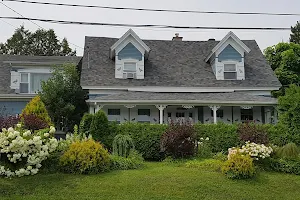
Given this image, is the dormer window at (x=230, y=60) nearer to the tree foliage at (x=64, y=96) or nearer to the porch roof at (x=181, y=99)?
the porch roof at (x=181, y=99)

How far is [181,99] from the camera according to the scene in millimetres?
23156

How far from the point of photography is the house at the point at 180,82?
2402 cm

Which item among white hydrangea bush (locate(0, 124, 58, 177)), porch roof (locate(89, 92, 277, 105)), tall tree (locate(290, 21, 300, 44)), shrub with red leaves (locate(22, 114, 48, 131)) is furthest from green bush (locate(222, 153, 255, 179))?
tall tree (locate(290, 21, 300, 44))

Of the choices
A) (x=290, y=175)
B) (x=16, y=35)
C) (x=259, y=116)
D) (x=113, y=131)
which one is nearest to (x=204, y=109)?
(x=259, y=116)

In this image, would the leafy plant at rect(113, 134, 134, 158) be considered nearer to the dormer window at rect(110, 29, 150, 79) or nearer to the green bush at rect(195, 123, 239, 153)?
the green bush at rect(195, 123, 239, 153)

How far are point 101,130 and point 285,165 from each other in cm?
757

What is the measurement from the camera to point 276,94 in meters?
28.7

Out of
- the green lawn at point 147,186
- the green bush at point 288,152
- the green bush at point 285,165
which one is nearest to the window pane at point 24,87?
the green lawn at point 147,186

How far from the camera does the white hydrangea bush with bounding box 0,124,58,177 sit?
10809 mm

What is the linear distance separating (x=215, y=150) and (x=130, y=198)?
826 cm

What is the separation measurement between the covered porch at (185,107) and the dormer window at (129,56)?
2.14 m

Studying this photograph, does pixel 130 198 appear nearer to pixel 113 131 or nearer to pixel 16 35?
pixel 113 131

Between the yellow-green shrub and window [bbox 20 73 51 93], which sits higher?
window [bbox 20 73 51 93]

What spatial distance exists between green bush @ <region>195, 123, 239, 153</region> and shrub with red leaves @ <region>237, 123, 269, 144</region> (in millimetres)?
663
